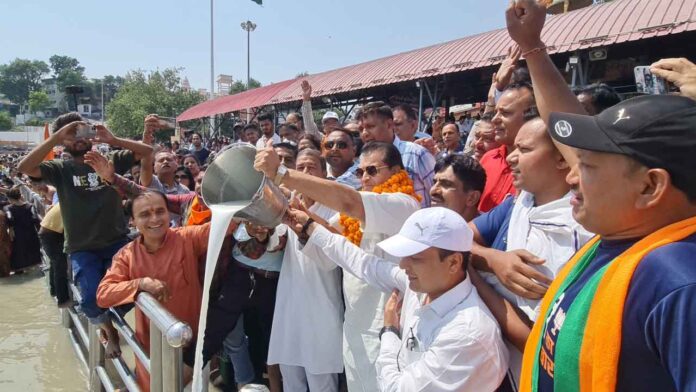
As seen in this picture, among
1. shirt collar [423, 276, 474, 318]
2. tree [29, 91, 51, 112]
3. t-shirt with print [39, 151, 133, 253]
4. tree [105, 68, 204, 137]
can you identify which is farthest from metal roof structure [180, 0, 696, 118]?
tree [29, 91, 51, 112]

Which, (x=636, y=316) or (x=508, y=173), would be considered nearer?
(x=636, y=316)

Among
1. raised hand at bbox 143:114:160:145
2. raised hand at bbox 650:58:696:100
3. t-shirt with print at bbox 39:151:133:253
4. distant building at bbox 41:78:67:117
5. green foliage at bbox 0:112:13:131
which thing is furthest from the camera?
distant building at bbox 41:78:67:117

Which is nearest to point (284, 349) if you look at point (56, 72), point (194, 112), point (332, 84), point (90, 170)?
point (90, 170)

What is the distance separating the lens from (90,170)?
144 inches

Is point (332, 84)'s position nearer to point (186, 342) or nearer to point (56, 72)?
point (186, 342)

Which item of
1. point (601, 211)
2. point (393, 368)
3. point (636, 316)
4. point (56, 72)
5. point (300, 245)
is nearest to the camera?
point (636, 316)

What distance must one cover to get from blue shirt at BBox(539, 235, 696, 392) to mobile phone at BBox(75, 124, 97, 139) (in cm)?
359

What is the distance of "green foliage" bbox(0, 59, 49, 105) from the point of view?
4774 inches

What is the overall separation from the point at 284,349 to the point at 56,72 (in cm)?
16087

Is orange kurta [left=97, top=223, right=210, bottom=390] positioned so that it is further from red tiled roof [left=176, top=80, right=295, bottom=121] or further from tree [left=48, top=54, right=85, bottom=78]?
tree [left=48, top=54, right=85, bottom=78]

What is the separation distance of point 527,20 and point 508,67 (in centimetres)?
108

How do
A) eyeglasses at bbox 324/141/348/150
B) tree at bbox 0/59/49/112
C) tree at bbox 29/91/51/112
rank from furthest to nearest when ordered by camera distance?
tree at bbox 0/59/49/112 < tree at bbox 29/91/51/112 < eyeglasses at bbox 324/141/348/150

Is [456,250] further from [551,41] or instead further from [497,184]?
[551,41]

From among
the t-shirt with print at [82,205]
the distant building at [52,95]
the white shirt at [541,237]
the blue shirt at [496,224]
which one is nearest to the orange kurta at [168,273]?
the t-shirt with print at [82,205]
